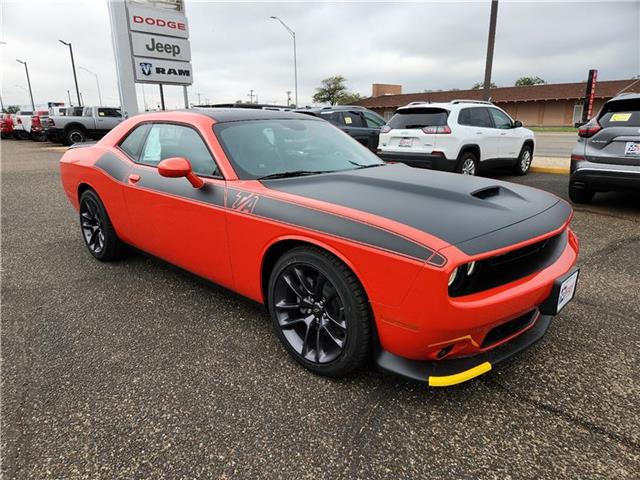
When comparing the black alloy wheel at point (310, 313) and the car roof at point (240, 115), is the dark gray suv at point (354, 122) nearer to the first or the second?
the car roof at point (240, 115)

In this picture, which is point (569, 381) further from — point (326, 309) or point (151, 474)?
point (151, 474)

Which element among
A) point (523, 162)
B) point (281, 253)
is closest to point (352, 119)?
point (523, 162)

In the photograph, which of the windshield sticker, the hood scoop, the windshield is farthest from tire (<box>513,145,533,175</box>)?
the hood scoop

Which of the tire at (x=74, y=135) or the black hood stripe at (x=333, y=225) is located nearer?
the black hood stripe at (x=333, y=225)

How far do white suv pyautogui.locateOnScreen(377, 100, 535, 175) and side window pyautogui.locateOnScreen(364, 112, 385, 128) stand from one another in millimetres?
3335

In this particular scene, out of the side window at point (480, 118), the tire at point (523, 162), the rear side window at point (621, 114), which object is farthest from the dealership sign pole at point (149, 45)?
the rear side window at point (621, 114)

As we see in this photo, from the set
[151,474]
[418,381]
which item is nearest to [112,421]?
[151,474]

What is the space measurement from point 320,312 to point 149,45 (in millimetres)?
11533

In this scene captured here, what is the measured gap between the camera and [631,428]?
1.97 m

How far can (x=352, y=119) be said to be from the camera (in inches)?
436

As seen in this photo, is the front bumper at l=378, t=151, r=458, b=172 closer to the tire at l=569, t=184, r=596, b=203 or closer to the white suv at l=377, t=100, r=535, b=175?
the white suv at l=377, t=100, r=535, b=175

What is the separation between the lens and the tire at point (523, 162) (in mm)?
9148

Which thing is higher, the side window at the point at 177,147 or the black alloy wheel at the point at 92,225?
the side window at the point at 177,147

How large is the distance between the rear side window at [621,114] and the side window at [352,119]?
628 cm
